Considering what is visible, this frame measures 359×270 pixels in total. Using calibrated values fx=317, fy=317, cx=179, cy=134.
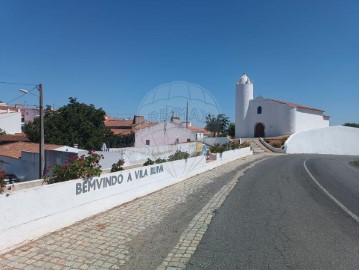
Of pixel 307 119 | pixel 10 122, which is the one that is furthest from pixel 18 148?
pixel 307 119

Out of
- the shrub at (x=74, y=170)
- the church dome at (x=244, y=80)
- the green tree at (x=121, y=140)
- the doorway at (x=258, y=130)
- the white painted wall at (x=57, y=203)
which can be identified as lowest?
the white painted wall at (x=57, y=203)

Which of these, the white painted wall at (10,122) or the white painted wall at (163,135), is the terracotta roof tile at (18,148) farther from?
the white painted wall at (10,122)

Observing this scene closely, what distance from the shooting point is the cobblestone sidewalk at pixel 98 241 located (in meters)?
4.77

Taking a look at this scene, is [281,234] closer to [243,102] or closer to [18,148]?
[18,148]

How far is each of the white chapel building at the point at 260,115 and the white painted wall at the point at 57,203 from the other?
4865cm

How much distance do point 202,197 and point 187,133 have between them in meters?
37.2

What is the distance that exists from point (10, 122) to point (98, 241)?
6317 cm

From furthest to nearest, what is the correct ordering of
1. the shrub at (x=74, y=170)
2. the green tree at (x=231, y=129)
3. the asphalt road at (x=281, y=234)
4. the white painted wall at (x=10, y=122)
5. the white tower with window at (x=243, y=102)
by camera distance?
the green tree at (x=231, y=129) < the white painted wall at (x=10, y=122) < the white tower with window at (x=243, y=102) < the shrub at (x=74, y=170) < the asphalt road at (x=281, y=234)

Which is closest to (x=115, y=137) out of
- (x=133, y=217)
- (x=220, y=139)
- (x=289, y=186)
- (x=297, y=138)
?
(x=220, y=139)

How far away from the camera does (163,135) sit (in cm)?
4609

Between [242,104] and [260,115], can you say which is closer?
[260,115]

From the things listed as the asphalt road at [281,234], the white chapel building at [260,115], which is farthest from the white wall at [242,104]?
the asphalt road at [281,234]

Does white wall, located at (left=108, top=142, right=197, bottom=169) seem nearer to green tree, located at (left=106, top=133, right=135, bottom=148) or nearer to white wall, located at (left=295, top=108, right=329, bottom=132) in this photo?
green tree, located at (left=106, top=133, right=135, bottom=148)

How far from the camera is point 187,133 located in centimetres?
4741
